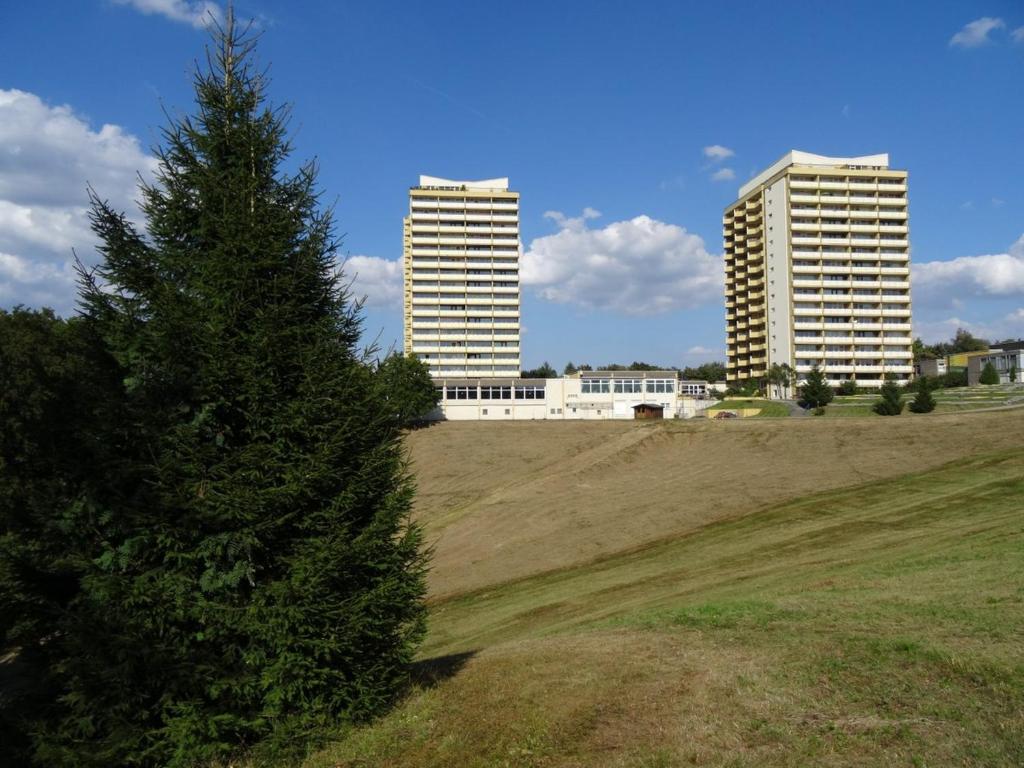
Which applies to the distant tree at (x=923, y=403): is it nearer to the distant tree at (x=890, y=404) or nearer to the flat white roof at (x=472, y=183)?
the distant tree at (x=890, y=404)

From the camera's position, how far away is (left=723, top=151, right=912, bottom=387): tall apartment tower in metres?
120

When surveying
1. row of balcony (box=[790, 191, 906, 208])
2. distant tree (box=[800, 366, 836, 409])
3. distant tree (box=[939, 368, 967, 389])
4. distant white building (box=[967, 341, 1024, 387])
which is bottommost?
distant tree (box=[800, 366, 836, 409])

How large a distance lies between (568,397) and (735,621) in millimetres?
90279

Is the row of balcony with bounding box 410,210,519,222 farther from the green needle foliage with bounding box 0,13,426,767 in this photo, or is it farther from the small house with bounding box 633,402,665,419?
the green needle foliage with bounding box 0,13,426,767

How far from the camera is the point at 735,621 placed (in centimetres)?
1323

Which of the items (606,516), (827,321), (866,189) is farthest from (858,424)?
(866,189)

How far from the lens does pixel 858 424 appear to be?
58.0 m

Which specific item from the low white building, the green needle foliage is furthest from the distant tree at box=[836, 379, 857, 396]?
the green needle foliage

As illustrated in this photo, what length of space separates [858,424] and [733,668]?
54743 mm

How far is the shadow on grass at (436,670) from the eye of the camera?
11.3 m

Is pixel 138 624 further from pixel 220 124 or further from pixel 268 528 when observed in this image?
pixel 220 124

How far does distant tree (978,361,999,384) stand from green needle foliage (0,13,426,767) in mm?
102015

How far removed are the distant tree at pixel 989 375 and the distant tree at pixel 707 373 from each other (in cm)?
8697

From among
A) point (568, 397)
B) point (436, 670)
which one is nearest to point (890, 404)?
point (568, 397)
